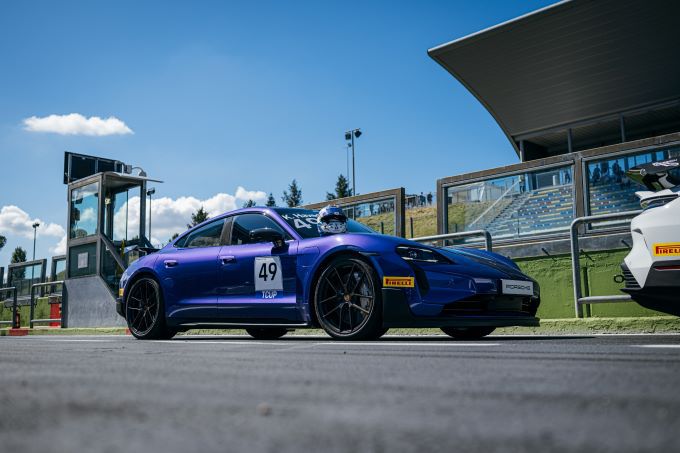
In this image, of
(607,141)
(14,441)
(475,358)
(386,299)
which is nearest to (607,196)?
→ (386,299)

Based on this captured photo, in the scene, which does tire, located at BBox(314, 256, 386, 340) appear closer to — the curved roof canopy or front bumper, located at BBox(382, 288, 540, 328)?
front bumper, located at BBox(382, 288, 540, 328)

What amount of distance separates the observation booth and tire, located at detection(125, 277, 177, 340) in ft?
29.1

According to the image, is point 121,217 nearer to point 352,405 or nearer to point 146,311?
point 146,311

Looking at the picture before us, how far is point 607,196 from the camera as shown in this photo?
1051cm

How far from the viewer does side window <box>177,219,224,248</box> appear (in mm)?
7770

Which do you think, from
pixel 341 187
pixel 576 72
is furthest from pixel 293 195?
pixel 576 72

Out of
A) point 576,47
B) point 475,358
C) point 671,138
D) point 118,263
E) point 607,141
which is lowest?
point 475,358

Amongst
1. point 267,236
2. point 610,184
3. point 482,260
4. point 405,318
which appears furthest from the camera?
point 610,184

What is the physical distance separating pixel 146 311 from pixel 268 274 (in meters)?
2.10

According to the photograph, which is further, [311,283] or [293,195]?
[293,195]

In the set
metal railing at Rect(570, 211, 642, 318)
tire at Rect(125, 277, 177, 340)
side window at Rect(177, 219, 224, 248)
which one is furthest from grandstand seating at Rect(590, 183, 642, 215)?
tire at Rect(125, 277, 177, 340)

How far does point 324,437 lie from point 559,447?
1.69 feet

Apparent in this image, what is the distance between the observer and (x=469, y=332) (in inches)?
285

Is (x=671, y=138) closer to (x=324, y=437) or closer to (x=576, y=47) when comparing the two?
(x=324, y=437)
